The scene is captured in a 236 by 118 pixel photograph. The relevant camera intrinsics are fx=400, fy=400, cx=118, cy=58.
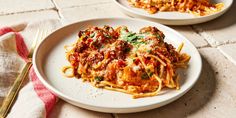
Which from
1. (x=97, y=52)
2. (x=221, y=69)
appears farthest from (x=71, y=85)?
(x=221, y=69)

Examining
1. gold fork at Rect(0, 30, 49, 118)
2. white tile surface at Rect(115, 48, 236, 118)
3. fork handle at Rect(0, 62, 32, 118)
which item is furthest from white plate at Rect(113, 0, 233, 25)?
fork handle at Rect(0, 62, 32, 118)

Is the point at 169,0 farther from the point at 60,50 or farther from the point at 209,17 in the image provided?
the point at 60,50

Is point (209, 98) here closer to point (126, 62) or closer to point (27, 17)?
point (126, 62)

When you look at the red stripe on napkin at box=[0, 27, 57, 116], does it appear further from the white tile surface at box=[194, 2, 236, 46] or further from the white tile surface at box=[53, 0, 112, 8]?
the white tile surface at box=[194, 2, 236, 46]

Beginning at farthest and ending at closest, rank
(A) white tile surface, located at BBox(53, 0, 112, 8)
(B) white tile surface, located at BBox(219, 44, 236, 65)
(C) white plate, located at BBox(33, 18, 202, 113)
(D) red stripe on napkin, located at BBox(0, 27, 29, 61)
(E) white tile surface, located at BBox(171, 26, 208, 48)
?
(A) white tile surface, located at BBox(53, 0, 112, 8) < (E) white tile surface, located at BBox(171, 26, 208, 48) < (B) white tile surface, located at BBox(219, 44, 236, 65) < (D) red stripe on napkin, located at BBox(0, 27, 29, 61) < (C) white plate, located at BBox(33, 18, 202, 113)

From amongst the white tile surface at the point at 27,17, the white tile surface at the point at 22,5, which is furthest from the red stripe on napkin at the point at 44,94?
the white tile surface at the point at 22,5

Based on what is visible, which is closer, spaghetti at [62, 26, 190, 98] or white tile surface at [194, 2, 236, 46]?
spaghetti at [62, 26, 190, 98]

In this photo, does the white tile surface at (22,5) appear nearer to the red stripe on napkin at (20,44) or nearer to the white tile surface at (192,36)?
the red stripe on napkin at (20,44)
